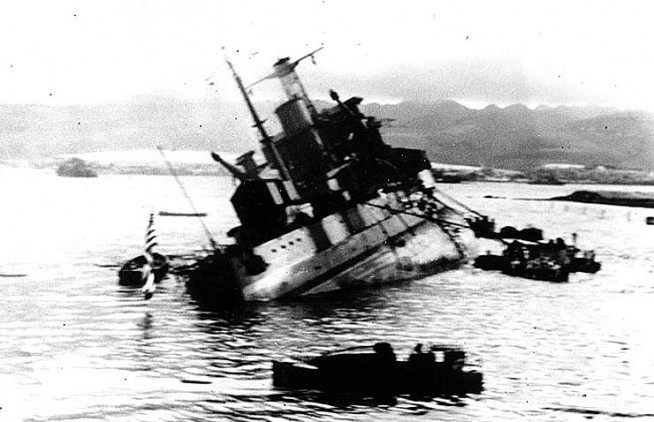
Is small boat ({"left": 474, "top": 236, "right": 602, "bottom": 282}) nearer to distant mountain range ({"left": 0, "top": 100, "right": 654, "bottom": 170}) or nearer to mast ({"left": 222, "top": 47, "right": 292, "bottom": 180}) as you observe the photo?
distant mountain range ({"left": 0, "top": 100, "right": 654, "bottom": 170})

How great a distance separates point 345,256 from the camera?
2142 cm

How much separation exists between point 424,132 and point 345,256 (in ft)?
18.0

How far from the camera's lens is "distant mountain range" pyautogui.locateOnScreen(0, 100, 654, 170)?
852 inches

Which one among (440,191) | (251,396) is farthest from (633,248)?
(251,396)

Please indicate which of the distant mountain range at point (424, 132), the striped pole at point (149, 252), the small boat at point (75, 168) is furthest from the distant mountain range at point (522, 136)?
the small boat at point (75, 168)

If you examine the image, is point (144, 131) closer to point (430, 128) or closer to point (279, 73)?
point (279, 73)

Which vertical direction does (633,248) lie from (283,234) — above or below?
below

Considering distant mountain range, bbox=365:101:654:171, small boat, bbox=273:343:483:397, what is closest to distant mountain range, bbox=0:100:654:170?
distant mountain range, bbox=365:101:654:171

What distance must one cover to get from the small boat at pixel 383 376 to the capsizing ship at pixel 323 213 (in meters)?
7.47

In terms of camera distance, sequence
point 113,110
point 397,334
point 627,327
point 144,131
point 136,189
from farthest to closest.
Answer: point 136,189 < point 144,131 < point 113,110 < point 627,327 < point 397,334

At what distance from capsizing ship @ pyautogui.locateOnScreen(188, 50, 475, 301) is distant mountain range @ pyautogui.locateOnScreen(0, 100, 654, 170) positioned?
111 centimetres

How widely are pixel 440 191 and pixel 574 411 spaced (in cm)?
1777

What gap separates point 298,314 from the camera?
18.9 m

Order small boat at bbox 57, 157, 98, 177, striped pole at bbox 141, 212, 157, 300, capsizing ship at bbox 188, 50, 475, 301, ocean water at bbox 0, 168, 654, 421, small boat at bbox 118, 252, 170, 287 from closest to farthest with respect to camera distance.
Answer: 1. ocean water at bbox 0, 168, 654, 421
2. striped pole at bbox 141, 212, 157, 300
3. capsizing ship at bbox 188, 50, 475, 301
4. small boat at bbox 118, 252, 170, 287
5. small boat at bbox 57, 157, 98, 177
